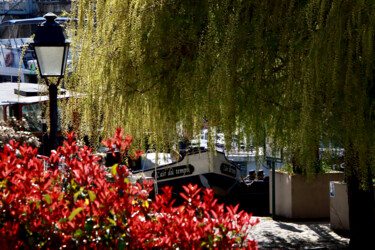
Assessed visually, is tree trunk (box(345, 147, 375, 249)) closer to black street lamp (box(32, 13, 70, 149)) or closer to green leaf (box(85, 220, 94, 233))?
black street lamp (box(32, 13, 70, 149))

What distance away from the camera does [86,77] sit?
26.5ft

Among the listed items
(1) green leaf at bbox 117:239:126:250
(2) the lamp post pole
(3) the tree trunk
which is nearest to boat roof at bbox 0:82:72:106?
(2) the lamp post pole

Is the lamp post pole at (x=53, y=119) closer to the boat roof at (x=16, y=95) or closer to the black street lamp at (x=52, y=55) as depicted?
the black street lamp at (x=52, y=55)

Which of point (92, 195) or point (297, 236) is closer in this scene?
point (92, 195)

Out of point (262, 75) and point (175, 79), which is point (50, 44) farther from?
point (262, 75)

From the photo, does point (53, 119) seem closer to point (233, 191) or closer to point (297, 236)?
point (297, 236)

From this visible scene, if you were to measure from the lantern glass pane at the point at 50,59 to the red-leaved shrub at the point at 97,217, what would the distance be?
444 cm

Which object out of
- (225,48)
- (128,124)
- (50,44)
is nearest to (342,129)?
(225,48)

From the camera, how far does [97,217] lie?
3.74 m

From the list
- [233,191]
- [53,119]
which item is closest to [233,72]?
[53,119]

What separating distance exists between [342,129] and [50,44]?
4.26 meters

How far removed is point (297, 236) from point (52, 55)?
5.73 meters

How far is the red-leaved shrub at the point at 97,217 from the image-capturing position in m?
3.73

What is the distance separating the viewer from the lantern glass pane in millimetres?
8609
